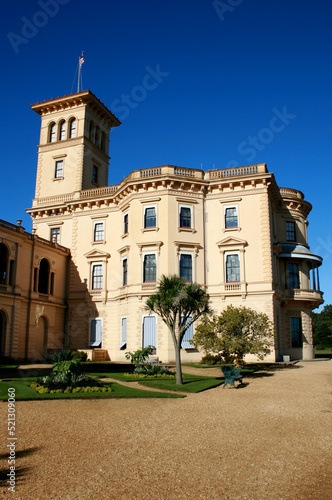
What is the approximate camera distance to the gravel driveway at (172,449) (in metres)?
6.20

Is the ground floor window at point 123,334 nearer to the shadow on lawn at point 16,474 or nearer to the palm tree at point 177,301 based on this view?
the palm tree at point 177,301

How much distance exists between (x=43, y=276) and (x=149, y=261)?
32.9 ft

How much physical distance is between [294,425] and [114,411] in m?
5.03

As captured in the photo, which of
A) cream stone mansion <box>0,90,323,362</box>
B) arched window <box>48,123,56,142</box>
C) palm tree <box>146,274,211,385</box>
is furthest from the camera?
arched window <box>48,123,56,142</box>

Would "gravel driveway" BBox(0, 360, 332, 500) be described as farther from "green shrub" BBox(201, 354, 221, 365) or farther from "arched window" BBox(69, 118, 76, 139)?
"arched window" BBox(69, 118, 76, 139)

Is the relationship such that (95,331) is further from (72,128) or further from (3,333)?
(72,128)

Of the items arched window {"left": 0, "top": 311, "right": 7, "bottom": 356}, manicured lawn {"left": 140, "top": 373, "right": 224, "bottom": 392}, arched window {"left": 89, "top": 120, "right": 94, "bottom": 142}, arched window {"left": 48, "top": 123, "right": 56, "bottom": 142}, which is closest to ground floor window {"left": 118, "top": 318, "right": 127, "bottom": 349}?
arched window {"left": 0, "top": 311, "right": 7, "bottom": 356}

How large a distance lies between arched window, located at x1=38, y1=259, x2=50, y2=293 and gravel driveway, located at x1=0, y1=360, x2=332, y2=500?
22.7 meters

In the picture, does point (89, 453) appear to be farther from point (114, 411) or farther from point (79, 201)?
point (79, 201)

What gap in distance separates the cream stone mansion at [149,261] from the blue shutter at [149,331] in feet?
0.25

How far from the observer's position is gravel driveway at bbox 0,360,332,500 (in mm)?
6199

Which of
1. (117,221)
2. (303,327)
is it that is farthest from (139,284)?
(303,327)


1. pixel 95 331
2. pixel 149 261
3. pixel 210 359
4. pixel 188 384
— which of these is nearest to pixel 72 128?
pixel 149 261

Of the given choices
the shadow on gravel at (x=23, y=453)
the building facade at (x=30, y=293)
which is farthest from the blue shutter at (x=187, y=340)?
the shadow on gravel at (x=23, y=453)
